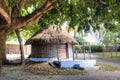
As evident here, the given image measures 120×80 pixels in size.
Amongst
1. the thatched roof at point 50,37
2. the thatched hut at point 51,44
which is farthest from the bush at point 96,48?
the thatched roof at point 50,37

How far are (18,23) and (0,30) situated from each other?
89cm

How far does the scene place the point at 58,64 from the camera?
2364 centimetres

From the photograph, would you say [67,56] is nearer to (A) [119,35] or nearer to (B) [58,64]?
(B) [58,64]

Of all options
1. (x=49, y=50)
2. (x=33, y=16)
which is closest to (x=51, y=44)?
(x=49, y=50)

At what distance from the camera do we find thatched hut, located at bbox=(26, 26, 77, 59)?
86.5 ft

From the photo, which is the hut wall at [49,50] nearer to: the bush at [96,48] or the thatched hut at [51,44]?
the thatched hut at [51,44]

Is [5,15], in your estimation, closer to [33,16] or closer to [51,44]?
[33,16]

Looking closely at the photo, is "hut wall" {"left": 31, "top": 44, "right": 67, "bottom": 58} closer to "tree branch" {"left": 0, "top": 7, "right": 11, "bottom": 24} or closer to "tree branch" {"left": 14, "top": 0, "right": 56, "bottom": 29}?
"tree branch" {"left": 14, "top": 0, "right": 56, "bottom": 29}

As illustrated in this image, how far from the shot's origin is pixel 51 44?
2691 cm

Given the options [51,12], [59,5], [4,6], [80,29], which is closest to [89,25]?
[80,29]

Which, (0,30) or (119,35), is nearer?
(0,30)

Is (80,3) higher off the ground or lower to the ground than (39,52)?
higher

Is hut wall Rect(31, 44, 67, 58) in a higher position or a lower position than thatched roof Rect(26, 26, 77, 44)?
lower

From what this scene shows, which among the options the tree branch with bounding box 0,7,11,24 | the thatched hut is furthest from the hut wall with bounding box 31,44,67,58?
the tree branch with bounding box 0,7,11,24
